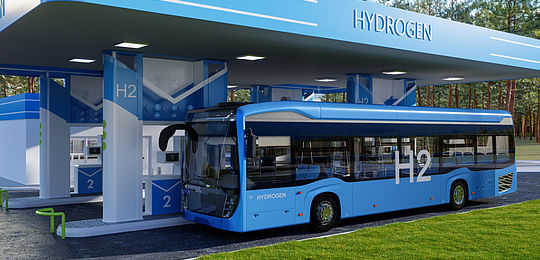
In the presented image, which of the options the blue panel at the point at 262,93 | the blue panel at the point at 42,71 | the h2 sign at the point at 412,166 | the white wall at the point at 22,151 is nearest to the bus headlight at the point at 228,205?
the h2 sign at the point at 412,166

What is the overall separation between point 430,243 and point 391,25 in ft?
17.2

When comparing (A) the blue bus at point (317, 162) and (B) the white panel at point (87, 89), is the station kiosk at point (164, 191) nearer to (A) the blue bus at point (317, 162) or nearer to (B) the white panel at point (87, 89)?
(A) the blue bus at point (317, 162)

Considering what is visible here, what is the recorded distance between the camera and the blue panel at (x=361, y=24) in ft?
29.5

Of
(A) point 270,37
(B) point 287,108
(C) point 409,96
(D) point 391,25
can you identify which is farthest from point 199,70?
(C) point 409,96

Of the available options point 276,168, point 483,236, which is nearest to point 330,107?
point 276,168

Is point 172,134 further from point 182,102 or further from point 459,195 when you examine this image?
point 459,195

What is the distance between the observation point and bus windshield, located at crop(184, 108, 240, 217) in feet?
32.6

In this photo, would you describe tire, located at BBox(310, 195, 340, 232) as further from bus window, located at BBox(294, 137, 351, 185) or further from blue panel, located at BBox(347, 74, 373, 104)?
blue panel, located at BBox(347, 74, 373, 104)

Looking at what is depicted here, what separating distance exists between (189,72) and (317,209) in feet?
15.4

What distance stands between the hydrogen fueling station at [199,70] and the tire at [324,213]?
1.57 ft

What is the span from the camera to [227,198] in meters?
10.0

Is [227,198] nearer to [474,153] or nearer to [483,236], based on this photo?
[483,236]

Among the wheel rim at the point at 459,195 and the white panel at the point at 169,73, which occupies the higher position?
the white panel at the point at 169,73

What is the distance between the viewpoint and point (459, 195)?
1433cm
